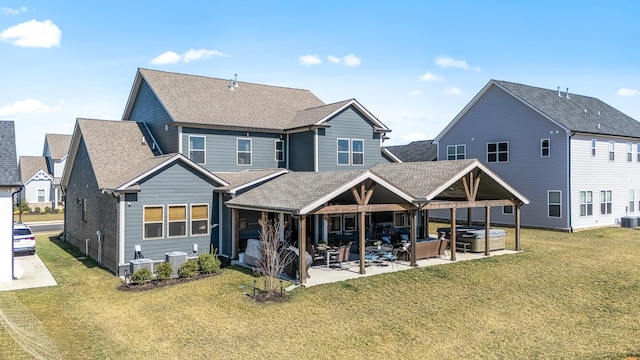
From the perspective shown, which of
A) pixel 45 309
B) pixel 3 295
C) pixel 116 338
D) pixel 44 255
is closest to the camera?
pixel 116 338

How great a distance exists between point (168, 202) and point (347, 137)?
374 inches

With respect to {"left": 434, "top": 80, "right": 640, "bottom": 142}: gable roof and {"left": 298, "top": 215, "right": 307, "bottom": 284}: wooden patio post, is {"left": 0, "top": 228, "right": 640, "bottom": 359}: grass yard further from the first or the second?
{"left": 434, "top": 80, "right": 640, "bottom": 142}: gable roof

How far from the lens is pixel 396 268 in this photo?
681 inches

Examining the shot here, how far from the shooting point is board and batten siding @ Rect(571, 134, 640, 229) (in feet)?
93.0

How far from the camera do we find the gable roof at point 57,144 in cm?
4981

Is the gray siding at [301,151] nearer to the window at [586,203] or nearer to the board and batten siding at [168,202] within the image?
the board and batten siding at [168,202]

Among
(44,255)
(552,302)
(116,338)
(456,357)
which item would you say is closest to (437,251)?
(552,302)

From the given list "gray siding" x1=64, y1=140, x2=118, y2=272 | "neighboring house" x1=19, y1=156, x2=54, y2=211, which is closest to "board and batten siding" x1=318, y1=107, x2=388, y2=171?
"gray siding" x1=64, y1=140, x2=118, y2=272

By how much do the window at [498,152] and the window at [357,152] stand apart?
1245cm

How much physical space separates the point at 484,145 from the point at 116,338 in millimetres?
27995

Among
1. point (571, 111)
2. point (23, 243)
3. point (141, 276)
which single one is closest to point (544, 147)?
point (571, 111)

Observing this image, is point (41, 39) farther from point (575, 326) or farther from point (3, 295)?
point (575, 326)

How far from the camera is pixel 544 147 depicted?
95.8 ft

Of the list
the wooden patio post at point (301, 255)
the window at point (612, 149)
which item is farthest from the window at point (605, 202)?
the wooden patio post at point (301, 255)
